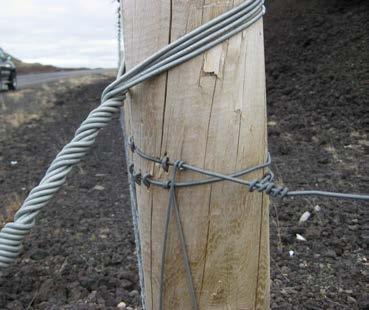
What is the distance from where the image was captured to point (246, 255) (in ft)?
5.98

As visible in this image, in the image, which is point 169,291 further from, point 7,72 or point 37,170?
point 7,72

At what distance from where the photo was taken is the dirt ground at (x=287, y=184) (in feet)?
12.5

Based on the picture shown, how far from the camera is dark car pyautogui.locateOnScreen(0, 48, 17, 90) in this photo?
72.5 feet

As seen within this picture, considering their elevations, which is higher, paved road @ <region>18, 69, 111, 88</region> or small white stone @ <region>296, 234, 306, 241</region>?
paved road @ <region>18, 69, 111, 88</region>

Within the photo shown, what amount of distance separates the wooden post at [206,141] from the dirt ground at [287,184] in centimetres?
173

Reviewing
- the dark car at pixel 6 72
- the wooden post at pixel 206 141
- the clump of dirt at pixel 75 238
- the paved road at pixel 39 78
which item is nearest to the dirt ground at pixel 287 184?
the clump of dirt at pixel 75 238

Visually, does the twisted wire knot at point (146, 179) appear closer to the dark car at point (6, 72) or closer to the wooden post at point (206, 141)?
the wooden post at point (206, 141)

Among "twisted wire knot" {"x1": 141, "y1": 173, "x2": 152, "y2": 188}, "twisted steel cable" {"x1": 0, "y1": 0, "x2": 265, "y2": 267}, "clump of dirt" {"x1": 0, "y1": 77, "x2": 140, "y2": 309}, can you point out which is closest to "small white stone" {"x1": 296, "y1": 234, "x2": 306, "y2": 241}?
"clump of dirt" {"x1": 0, "y1": 77, "x2": 140, "y2": 309}

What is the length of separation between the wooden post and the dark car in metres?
21.3

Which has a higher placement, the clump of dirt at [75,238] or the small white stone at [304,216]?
Result: the small white stone at [304,216]

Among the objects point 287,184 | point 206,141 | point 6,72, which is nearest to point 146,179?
point 206,141

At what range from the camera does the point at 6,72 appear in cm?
2238

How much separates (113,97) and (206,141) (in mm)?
318

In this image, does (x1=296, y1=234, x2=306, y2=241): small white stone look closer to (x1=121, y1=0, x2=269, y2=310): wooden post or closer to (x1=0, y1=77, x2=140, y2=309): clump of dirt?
(x1=0, y1=77, x2=140, y2=309): clump of dirt
